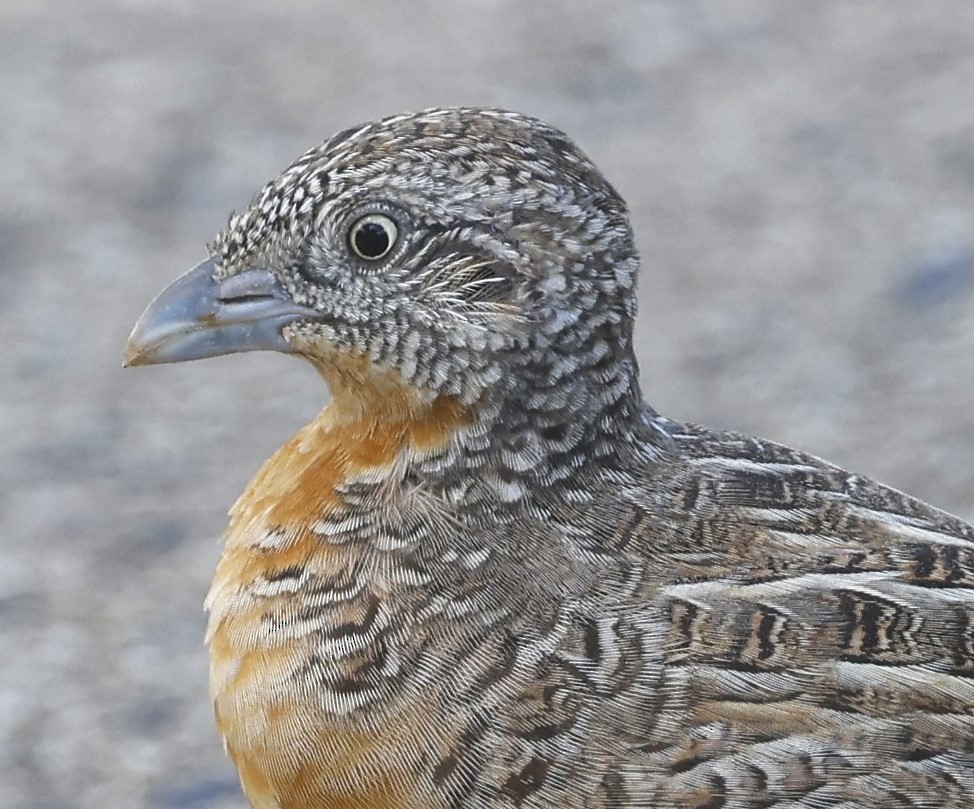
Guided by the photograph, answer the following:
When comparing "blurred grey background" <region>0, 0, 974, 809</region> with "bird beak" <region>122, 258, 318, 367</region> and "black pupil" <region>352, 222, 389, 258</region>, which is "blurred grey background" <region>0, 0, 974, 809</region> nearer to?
"bird beak" <region>122, 258, 318, 367</region>

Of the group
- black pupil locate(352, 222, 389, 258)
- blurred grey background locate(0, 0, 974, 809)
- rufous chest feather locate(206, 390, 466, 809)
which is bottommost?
rufous chest feather locate(206, 390, 466, 809)

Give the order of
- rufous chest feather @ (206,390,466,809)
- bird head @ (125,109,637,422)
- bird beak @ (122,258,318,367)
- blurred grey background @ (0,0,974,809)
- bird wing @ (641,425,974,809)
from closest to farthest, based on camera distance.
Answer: bird wing @ (641,425,974,809), rufous chest feather @ (206,390,466,809), bird head @ (125,109,637,422), bird beak @ (122,258,318,367), blurred grey background @ (0,0,974,809)

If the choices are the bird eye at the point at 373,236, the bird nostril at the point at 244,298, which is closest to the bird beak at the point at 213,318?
the bird nostril at the point at 244,298

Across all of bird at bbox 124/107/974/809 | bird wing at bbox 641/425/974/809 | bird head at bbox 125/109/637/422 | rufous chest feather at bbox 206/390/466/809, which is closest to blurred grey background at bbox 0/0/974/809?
rufous chest feather at bbox 206/390/466/809

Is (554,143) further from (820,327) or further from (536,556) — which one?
(820,327)

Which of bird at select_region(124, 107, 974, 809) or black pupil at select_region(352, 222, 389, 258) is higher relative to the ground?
black pupil at select_region(352, 222, 389, 258)

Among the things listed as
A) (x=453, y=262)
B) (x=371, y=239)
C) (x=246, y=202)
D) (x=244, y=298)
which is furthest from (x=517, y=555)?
(x=246, y=202)
